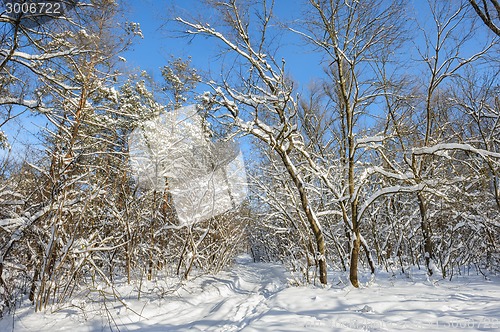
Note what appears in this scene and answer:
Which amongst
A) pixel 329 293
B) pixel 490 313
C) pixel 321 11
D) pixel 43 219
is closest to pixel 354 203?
pixel 329 293

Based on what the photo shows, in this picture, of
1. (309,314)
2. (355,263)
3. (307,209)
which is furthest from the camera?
(307,209)

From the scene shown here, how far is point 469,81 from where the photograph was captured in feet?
24.1

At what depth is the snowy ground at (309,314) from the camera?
2957 millimetres

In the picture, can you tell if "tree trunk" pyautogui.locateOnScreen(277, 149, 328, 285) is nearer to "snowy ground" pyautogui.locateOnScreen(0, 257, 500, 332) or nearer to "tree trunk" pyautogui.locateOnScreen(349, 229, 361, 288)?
"tree trunk" pyautogui.locateOnScreen(349, 229, 361, 288)

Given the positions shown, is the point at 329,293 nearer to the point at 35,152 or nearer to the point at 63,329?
the point at 63,329

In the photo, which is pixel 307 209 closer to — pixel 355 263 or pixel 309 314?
pixel 355 263

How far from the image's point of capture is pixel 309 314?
3578mm

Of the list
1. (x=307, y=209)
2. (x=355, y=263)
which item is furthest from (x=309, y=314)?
(x=307, y=209)

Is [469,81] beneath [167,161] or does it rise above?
above

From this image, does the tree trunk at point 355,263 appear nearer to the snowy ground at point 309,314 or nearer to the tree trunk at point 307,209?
the snowy ground at point 309,314

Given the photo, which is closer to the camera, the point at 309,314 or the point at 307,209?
the point at 309,314

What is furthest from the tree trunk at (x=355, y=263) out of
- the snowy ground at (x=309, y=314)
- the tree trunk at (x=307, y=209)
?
the tree trunk at (x=307, y=209)

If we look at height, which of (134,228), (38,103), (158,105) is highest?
(158,105)

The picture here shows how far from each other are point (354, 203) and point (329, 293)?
175cm
